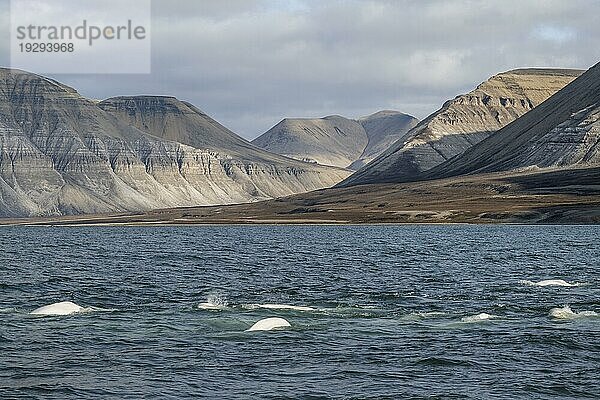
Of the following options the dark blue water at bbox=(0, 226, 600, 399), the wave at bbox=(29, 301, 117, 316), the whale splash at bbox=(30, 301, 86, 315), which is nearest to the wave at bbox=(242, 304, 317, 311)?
the dark blue water at bbox=(0, 226, 600, 399)

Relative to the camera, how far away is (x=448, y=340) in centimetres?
3931

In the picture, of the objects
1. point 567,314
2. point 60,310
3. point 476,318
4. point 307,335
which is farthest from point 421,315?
point 60,310

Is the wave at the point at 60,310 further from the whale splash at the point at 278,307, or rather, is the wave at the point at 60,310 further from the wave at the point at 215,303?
the whale splash at the point at 278,307

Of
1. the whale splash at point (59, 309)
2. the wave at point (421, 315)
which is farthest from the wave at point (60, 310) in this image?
the wave at point (421, 315)

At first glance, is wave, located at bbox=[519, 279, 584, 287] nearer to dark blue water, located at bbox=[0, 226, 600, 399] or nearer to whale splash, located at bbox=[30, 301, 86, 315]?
dark blue water, located at bbox=[0, 226, 600, 399]

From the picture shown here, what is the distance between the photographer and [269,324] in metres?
42.4

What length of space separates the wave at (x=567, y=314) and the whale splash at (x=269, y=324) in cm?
1373

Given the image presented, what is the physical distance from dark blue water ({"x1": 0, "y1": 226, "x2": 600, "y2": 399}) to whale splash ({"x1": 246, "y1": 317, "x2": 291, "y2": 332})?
54 centimetres

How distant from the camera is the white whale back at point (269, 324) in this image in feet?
138

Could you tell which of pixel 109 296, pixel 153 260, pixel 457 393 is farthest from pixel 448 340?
pixel 153 260

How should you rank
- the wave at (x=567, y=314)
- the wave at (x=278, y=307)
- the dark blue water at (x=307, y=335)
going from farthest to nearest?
the wave at (x=278, y=307), the wave at (x=567, y=314), the dark blue water at (x=307, y=335)

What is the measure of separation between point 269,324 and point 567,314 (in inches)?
605

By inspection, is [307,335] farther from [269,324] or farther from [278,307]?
[278,307]

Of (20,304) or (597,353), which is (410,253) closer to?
(20,304)
